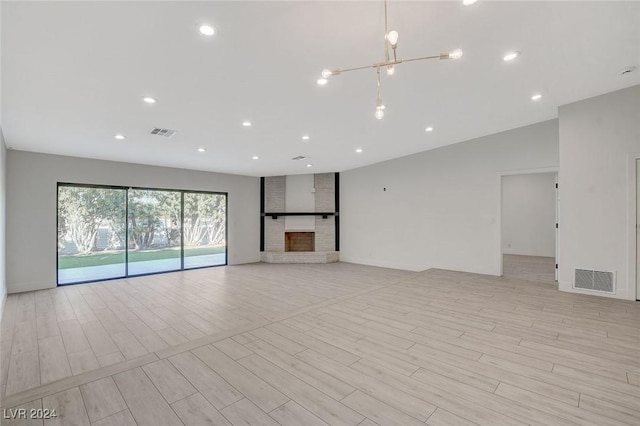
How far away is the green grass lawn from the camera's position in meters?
6.11

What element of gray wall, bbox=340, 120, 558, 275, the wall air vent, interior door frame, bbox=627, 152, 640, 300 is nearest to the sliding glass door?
gray wall, bbox=340, 120, 558, 275

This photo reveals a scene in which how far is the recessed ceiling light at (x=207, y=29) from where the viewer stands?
216 centimetres

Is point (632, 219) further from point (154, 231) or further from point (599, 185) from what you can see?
point (154, 231)

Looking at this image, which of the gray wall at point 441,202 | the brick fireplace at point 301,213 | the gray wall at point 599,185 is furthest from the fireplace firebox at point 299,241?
the gray wall at point 599,185

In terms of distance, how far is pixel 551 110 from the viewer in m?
4.87

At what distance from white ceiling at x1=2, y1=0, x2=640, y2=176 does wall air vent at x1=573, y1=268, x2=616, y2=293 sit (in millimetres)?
2777

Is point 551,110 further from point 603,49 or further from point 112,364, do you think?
point 112,364

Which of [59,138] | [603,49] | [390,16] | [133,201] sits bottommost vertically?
[133,201]

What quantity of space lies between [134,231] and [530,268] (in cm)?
962

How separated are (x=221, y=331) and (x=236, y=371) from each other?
3.29 feet

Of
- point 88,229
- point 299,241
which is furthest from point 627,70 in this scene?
point 88,229

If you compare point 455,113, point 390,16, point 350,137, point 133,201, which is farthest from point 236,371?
point 133,201

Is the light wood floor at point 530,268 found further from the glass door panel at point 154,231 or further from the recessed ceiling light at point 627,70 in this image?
the glass door panel at point 154,231

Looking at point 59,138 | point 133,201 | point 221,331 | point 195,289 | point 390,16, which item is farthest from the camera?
point 133,201
